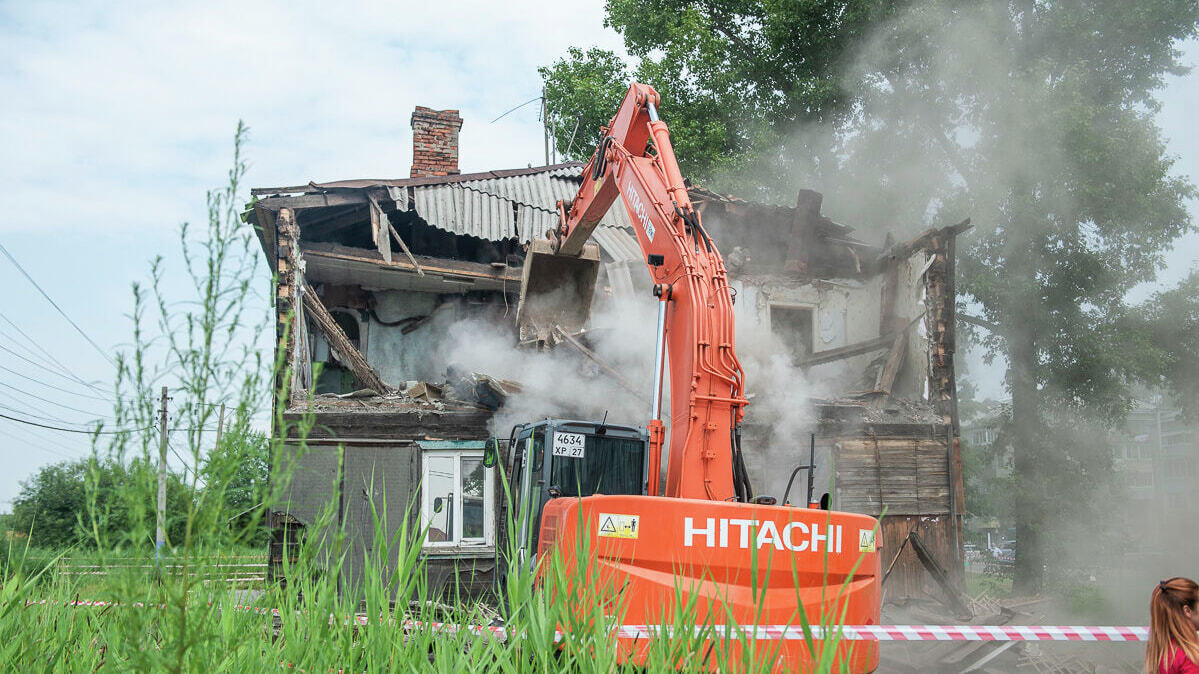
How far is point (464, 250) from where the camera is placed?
598 inches

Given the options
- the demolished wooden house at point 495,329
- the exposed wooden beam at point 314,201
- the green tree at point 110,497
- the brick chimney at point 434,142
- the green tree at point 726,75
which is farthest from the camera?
the green tree at point 726,75

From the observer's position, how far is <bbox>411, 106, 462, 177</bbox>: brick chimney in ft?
57.7

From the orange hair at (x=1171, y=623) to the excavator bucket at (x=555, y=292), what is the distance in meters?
7.40

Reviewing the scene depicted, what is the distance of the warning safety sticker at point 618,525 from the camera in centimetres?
460

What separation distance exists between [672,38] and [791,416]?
52.4ft

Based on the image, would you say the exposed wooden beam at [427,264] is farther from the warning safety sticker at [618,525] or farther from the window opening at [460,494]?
the warning safety sticker at [618,525]

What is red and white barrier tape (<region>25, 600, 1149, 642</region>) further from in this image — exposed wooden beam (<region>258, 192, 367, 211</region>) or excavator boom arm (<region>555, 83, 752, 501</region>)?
exposed wooden beam (<region>258, 192, 367, 211</region>)

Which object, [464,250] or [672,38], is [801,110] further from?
[464,250]

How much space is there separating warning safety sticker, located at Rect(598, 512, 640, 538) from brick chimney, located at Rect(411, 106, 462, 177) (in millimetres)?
13953

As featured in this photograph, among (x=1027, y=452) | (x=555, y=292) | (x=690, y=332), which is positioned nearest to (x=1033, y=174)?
(x=1027, y=452)

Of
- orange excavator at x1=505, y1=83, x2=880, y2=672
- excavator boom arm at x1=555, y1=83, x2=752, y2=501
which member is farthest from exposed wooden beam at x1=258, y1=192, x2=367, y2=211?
excavator boom arm at x1=555, y1=83, x2=752, y2=501

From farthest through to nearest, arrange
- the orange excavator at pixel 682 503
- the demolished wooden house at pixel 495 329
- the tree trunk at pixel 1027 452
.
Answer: the tree trunk at pixel 1027 452, the demolished wooden house at pixel 495 329, the orange excavator at pixel 682 503

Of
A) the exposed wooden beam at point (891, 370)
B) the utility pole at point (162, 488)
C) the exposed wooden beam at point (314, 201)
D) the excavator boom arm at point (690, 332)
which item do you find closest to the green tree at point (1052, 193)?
the exposed wooden beam at point (891, 370)

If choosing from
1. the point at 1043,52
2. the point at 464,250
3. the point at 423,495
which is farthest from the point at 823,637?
the point at 1043,52
